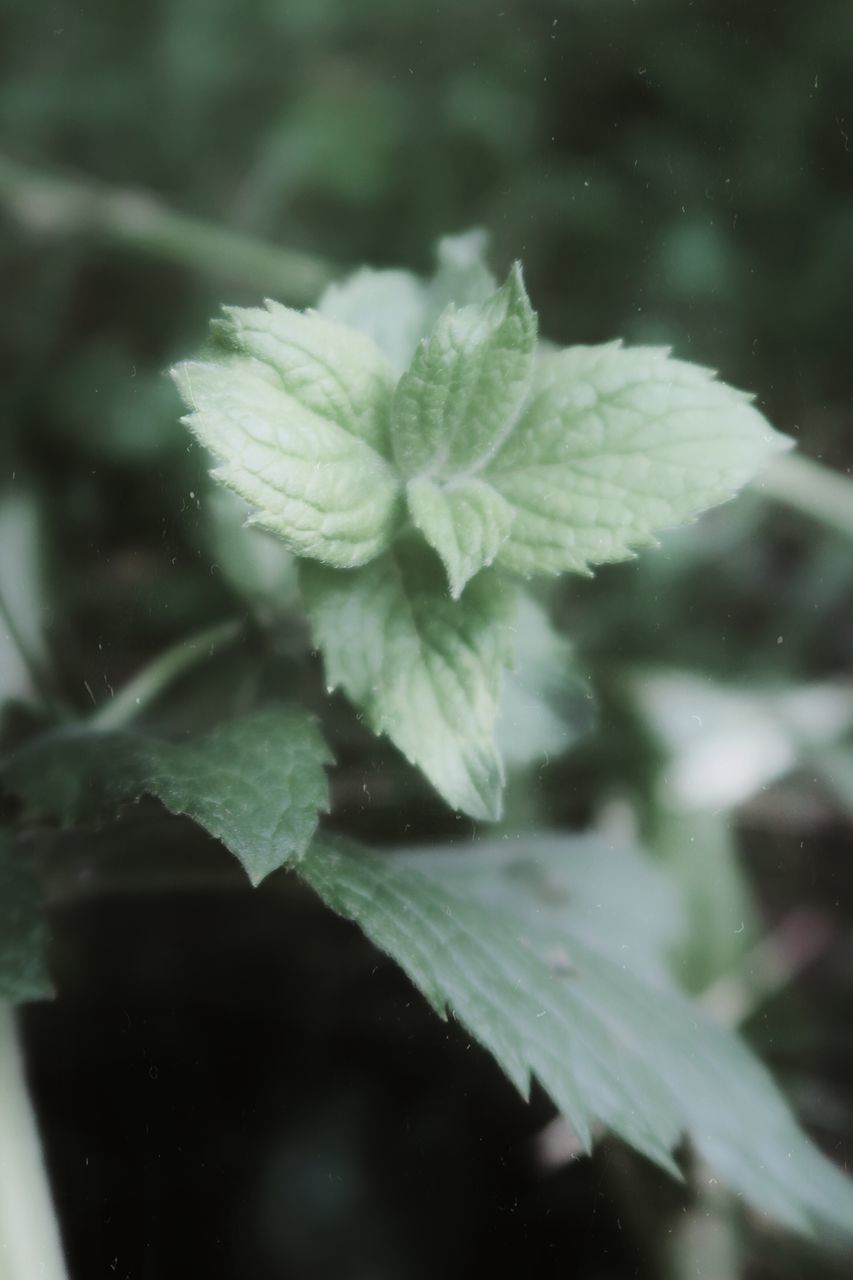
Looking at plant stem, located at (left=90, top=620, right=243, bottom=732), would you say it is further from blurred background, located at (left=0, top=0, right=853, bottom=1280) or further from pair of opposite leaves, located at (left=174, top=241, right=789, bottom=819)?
pair of opposite leaves, located at (left=174, top=241, right=789, bottom=819)

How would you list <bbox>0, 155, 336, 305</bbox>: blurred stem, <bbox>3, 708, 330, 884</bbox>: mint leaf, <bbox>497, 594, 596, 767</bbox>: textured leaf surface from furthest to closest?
1. <bbox>0, 155, 336, 305</bbox>: blurred stem
2. <bbox>497, 594, 596, 767</bbox>: textured leaf surface
3. <bbox>3, 708, 330, 884</bbox>: mint leaf

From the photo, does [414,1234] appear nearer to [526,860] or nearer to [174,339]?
[526,860]

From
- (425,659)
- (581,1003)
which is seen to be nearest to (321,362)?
(425,659)

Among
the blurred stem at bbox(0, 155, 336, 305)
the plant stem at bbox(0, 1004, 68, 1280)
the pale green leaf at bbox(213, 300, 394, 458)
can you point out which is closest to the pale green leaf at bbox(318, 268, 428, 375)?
the pale green leaf at bbox(213, 300, 394, 458)

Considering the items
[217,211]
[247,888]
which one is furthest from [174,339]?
[247,888]

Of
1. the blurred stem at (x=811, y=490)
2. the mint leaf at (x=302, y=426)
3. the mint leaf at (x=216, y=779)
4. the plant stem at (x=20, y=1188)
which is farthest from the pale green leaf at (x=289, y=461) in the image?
the blurred stem at (x=811, y=490)
